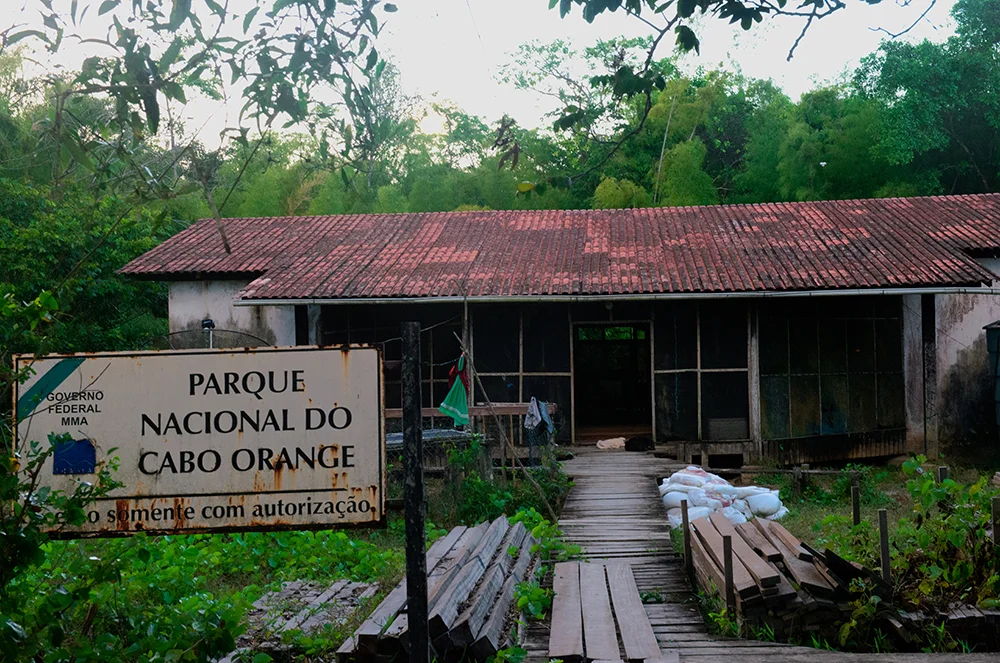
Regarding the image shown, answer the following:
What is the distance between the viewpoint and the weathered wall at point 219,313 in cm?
1617

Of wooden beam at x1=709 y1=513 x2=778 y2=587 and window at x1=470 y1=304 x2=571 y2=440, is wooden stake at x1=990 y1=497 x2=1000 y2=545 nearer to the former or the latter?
wooden beam at x1=709 y1=513 x2=778 y2=587

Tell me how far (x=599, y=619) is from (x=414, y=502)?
3170 millimetres

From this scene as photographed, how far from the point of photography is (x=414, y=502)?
3041 millimetres

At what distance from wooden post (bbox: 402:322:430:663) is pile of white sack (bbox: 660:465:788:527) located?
306 inches

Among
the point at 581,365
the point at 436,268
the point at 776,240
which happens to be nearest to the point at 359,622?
the point at 436,268

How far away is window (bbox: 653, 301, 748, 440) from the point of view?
14.6m

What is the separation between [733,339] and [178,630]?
12563 millimetres

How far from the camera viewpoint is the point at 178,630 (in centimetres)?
314

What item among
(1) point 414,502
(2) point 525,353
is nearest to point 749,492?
(2) point 525,353

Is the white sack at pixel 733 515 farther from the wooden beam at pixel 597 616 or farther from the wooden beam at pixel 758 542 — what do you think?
the wooden beam at pixel 597 616

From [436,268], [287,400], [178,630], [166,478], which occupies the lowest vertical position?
[178,630]

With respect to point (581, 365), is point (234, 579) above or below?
below

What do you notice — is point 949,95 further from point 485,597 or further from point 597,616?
point 485,597

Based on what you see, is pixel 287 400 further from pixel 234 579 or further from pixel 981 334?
pixel 981 334
